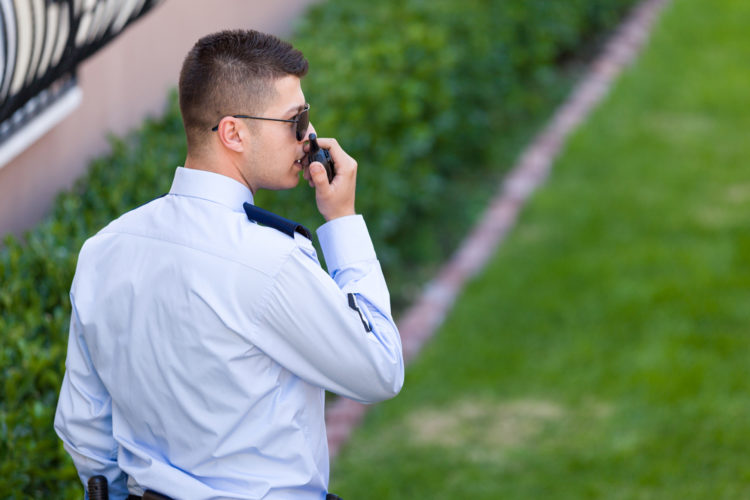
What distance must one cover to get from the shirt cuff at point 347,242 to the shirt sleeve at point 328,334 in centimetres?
9

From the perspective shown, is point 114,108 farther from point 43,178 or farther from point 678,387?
point 678,387

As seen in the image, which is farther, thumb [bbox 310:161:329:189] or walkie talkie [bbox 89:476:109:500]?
walkie talkie [bbox 89:476:109:500]

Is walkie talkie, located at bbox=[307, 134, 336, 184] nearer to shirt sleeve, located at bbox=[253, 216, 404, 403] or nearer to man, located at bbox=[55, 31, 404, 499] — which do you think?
man, located at bbox=[55, 31, 404, 499]

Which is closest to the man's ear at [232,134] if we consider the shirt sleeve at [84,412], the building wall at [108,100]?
the shirt sleeve at [84,412]

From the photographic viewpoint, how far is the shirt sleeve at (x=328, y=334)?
6.55 ft

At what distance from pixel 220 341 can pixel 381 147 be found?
14.3 ft

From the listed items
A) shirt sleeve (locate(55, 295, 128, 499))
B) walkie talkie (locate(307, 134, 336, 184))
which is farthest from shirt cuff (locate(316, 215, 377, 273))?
shirt sleeve (locate(55, 295, 128, 499))

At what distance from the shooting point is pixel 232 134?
2.11m

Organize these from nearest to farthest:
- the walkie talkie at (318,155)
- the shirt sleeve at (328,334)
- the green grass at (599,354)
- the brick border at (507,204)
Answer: the shirt sleeve at (328,334) → the walkie talkie at (318,155) → the green grass at (599,354) → the brick border at (507,204)

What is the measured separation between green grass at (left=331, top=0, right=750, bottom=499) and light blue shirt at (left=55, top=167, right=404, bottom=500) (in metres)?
2.39

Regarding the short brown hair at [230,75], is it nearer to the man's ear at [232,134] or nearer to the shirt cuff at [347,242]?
the man's ear at [232,134]

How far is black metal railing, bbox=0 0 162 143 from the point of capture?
318 centimetres

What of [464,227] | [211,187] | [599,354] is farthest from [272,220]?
[464,227]

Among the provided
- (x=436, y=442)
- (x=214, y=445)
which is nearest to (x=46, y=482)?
(x=214, y=445)
